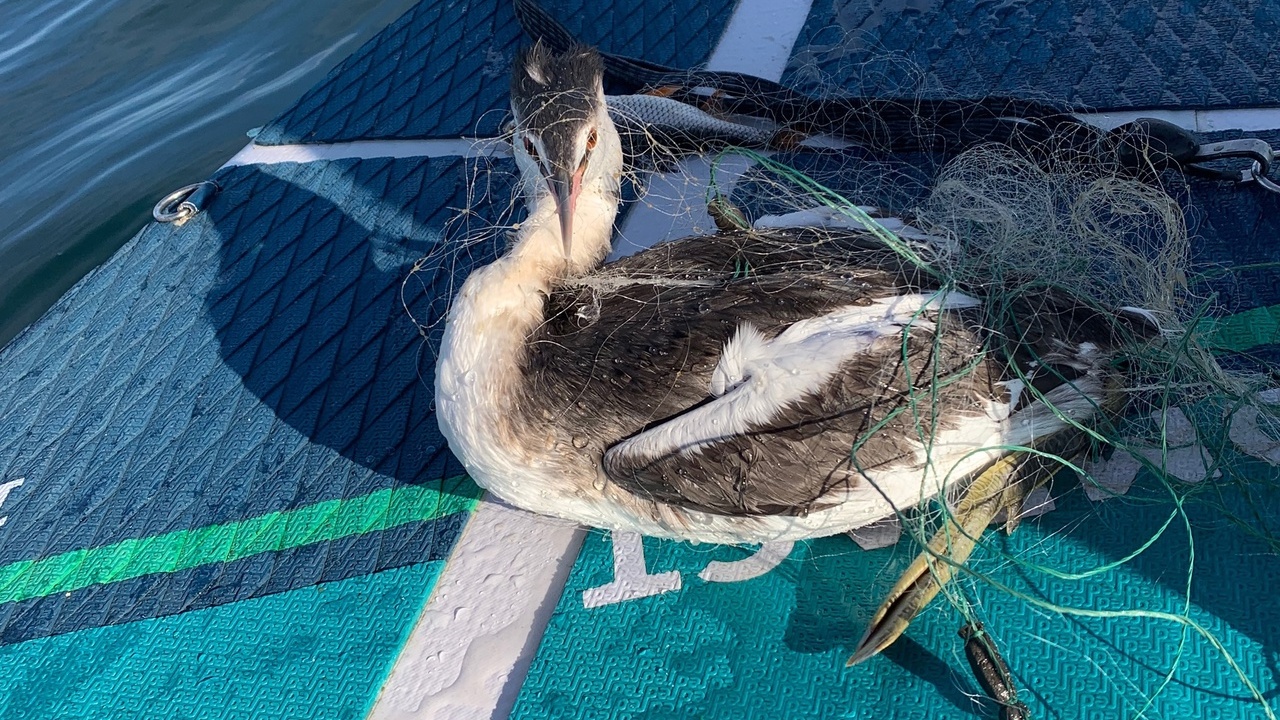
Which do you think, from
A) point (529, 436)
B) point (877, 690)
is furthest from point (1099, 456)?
point (529, 436)

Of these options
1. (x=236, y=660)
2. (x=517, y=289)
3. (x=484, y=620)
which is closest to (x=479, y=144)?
(x=517, y=289)

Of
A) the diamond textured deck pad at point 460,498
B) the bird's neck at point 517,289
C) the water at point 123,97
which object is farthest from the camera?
the water at point 123,97

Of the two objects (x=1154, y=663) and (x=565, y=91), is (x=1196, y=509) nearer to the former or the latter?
(x=1154, y=663)

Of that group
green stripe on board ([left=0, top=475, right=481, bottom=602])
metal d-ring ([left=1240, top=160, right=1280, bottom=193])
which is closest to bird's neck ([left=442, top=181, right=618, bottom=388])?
green stripe on board ([left=0, top=475, right=481, bottom=602])

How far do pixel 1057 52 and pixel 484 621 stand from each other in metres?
3.20

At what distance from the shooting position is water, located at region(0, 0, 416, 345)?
5.37 m

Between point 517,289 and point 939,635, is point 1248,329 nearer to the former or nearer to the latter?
point 939,635

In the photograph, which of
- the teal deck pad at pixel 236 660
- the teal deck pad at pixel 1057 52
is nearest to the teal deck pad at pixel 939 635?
the teal deck pad at pixel 236 660

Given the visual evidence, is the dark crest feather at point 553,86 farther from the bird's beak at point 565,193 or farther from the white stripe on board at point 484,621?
the white stripe on board at point 484,621

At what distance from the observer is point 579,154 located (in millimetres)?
2346

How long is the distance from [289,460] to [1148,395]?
2.64m

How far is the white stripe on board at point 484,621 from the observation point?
227cm

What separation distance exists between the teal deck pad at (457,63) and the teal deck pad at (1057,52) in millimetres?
676

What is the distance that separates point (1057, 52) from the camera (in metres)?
3.51
